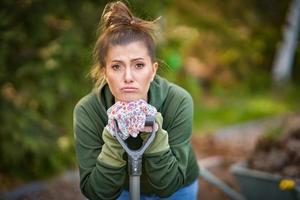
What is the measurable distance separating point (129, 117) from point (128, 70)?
0.62ft

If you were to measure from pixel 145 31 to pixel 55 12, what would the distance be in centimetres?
230

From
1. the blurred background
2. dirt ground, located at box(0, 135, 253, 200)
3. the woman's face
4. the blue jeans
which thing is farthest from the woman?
dirt ground, located at box(0, 135, 253, 200)

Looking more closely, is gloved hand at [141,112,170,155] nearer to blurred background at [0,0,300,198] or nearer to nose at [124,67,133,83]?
nose at [124,67,133,83]

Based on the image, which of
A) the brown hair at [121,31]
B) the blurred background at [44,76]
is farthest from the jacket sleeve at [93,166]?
the blurred background at [44,76]

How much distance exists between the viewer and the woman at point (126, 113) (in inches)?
83.1

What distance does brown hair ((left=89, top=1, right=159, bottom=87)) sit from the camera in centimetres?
215

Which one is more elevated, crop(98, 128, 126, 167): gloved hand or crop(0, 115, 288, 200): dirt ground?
crop(98, 128, 126, 167): gloved hand

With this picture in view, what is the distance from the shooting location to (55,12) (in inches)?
171

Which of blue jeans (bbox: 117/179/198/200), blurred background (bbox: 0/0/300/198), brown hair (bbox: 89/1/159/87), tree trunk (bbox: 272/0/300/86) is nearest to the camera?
brown hair (bbox: 89/1/159/87)

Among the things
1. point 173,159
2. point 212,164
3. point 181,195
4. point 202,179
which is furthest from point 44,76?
point 173,159

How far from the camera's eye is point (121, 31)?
7.09 ft

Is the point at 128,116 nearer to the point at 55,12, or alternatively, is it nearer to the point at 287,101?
the point at 55,12

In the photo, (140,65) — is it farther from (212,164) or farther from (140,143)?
(212,164)

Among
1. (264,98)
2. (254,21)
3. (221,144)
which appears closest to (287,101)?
(264,98)
